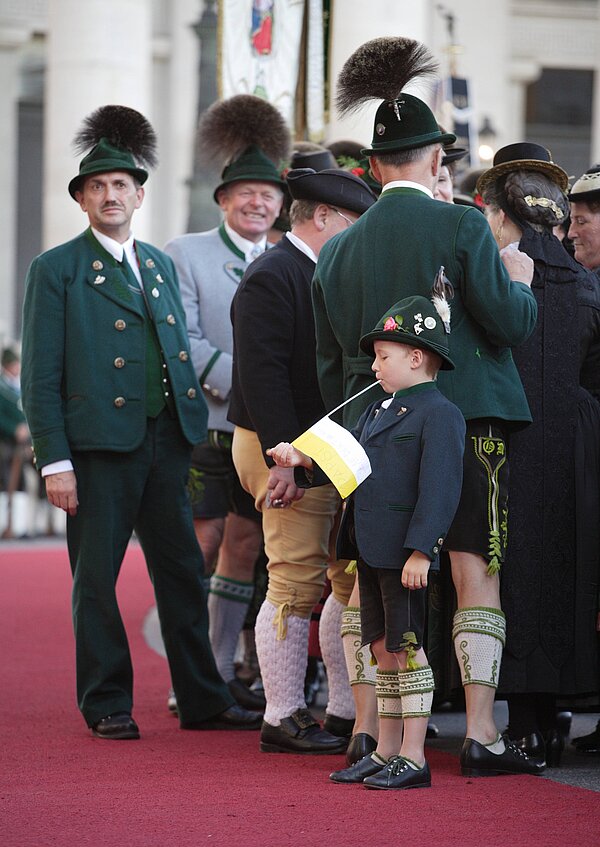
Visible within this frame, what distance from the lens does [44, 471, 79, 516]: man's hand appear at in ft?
17.5

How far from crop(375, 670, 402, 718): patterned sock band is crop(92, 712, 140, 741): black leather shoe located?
1.18m

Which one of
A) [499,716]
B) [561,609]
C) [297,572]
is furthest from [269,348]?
[499,716]

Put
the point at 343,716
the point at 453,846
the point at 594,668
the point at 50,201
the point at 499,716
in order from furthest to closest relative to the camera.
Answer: the point at 50,201
the point at 499,716
the point at 343,716
the point at 594,668
the point at 453,846

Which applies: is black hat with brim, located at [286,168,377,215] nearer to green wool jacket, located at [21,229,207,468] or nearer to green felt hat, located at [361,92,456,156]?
green felt hat, located at [361,92,456,156]

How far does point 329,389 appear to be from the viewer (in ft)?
16.3

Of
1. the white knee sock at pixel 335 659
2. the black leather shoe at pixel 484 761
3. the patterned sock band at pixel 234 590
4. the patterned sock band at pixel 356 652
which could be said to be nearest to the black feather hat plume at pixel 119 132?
the patterned sock band at pixel 234 590

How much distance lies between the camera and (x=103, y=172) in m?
5.56

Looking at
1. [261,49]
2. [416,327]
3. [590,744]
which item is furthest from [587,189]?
[261,49]

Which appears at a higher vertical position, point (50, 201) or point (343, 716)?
point (50, 201)

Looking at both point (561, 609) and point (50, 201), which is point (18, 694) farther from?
point (50, 201)

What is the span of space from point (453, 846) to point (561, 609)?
1324 mm

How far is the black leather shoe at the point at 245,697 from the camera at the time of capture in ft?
20.1

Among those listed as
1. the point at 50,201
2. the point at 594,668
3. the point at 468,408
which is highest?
the point at 50,201

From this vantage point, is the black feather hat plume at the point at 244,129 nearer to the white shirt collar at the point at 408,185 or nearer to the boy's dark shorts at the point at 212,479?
the boy's dark shorts at the point at 212,479
